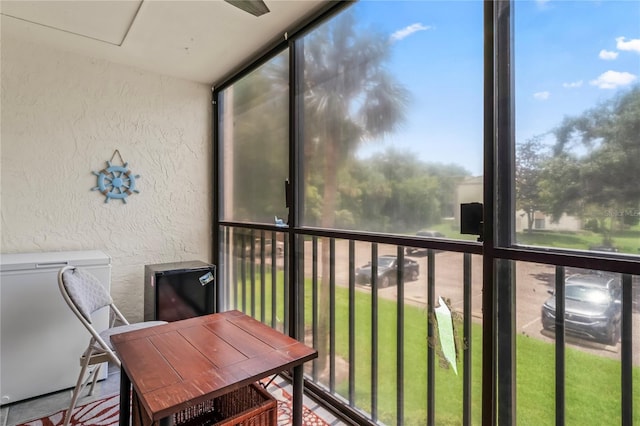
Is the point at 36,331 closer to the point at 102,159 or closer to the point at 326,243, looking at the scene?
the point at 102,159

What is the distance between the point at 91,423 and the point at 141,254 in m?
1.54

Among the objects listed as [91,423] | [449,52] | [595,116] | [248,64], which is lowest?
[91,423]

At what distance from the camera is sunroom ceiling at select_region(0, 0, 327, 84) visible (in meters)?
2.17

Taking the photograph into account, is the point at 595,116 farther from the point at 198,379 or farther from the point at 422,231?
the point at 198,379

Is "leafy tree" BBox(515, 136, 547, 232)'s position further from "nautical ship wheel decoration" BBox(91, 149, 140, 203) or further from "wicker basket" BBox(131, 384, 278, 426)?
"nautical ship wheel decoration" BBox(91, 149, 140, 203)

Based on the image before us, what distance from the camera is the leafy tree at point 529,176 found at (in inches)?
50.0

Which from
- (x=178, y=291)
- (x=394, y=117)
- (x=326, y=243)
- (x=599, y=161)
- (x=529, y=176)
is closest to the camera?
(x=599, y=161)

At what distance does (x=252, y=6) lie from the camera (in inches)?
84.7

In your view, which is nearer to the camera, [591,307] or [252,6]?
[591,307]

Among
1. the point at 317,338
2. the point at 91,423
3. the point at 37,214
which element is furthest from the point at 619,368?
the point at 37,214

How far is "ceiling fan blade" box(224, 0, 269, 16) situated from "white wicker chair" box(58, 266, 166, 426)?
77.0 inches

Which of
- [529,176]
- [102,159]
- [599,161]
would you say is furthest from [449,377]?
[102,159]

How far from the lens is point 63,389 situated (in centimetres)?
234

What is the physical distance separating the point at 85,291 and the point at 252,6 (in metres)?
2.16
